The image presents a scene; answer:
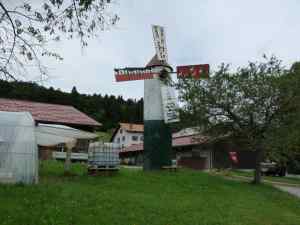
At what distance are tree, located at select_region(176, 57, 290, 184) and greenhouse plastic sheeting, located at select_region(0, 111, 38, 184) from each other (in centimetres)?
920

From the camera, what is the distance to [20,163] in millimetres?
13625

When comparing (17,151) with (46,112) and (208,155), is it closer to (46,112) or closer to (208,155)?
(46,112)

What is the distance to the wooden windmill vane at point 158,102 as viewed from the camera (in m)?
22.0

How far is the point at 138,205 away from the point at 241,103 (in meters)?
11.0

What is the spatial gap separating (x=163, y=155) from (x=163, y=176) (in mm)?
→ 3454

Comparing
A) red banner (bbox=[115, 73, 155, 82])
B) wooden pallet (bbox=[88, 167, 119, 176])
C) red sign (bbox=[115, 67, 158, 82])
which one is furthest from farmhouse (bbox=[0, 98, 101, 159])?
wooden pallet (bbox=[88, 167, 119, 176])

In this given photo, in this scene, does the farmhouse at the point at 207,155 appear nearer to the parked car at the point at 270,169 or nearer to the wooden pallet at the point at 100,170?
the parked car at the point at 270,169

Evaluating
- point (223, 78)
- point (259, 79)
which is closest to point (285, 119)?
point (259, 79)

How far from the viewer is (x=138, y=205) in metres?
10.6

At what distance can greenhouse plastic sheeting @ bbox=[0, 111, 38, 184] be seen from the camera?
1340cm

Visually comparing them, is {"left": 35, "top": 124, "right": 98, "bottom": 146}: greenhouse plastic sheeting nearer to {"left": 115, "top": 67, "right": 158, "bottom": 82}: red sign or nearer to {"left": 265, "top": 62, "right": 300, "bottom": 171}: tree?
{"left": 115, "top": 67, "right": 158, "bottom": 82}: red sign

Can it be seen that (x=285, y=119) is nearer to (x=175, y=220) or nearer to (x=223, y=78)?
(x=223, y=78)

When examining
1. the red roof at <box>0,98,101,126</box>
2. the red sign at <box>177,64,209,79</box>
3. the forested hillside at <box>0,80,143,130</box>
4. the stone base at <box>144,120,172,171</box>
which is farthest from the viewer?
the forested hillside at <box>0,80,143,130</box>

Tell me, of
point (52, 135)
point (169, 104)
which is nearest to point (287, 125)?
point (169, 104)
